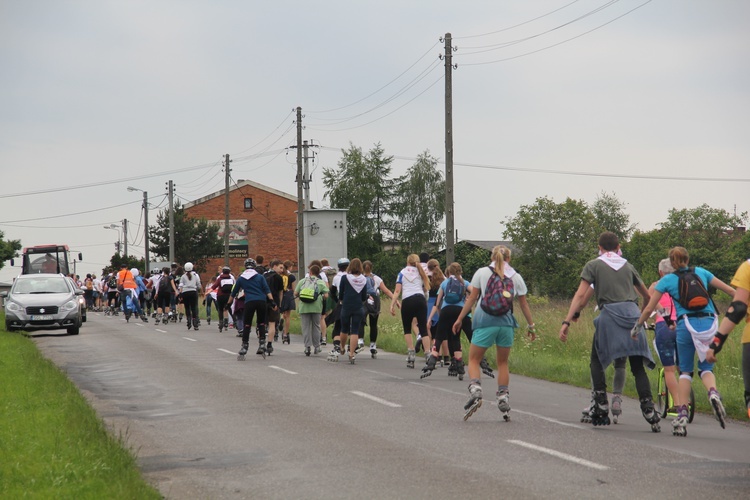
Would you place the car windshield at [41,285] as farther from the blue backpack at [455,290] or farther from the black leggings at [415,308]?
the blue backpack at [455,290]

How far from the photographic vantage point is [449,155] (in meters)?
29.5

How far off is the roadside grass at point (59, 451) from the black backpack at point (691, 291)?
17.0ft

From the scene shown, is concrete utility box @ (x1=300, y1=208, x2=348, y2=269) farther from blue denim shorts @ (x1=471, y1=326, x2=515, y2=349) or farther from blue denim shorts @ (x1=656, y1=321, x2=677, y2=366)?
blue denim shorts @ (x1=656, y1=321, x2=677, y2=366)

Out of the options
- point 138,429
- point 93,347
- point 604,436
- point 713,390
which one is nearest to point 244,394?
point 138,429

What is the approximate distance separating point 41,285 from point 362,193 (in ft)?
217

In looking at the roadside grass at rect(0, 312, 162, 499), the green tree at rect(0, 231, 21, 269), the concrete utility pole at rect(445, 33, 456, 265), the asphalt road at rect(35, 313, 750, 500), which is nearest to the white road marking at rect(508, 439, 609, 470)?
the asphalt road at rect(35, 313, 750, 500)

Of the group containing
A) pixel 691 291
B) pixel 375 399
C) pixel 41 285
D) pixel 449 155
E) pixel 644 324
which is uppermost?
pixel 449 155

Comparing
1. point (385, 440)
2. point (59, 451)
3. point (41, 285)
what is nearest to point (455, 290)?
point (385, 440)

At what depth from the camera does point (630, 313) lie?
1078cm

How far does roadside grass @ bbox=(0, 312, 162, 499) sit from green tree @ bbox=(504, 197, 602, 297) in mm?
100556

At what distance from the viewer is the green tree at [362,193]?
313 feet

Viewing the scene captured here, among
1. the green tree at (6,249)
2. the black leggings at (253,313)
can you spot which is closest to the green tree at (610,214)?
the green tree at (6,249)

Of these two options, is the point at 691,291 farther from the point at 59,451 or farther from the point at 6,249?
the point at 6,249

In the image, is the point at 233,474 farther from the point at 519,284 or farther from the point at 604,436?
the point at 519,284
